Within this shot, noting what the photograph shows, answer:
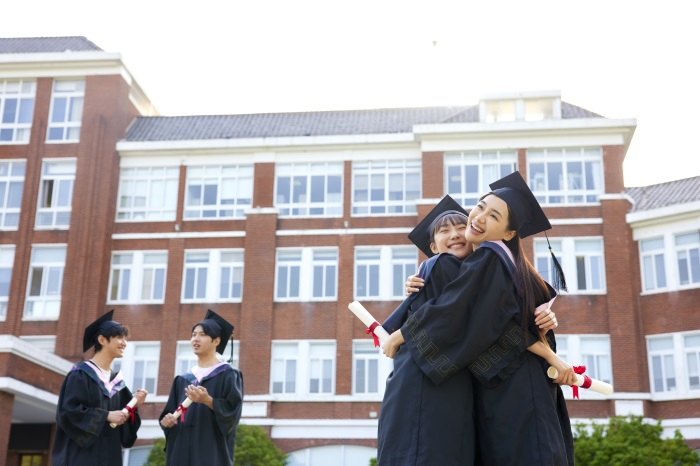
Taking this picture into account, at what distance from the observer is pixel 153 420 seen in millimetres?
27891

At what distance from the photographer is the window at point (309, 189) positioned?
97.1 feet

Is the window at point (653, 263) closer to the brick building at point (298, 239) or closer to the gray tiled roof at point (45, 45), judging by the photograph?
the brick building at point (298, 239)

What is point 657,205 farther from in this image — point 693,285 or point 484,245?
point 484,245

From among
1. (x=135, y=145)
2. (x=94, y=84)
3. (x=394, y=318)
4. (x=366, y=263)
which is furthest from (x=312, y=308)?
(x=394, y=318)

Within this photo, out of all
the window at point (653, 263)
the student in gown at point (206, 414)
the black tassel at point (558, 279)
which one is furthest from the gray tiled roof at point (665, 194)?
the black tassel at point (558, 279)

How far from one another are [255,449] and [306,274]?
620cm

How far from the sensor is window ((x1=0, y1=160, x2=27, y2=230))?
98.6 feet

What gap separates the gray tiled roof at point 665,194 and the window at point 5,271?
2004 centimetres

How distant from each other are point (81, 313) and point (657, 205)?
60.1 ft

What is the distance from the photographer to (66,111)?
31.1 meters

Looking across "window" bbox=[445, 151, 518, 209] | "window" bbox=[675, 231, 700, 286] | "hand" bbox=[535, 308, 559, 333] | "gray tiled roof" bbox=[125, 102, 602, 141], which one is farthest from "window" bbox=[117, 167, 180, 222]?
"hand" bbox=[535, 308, 559, 333]

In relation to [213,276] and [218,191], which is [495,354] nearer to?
[213,276]

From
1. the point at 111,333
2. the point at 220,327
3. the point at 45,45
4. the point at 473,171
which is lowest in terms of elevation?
the point at 111,333

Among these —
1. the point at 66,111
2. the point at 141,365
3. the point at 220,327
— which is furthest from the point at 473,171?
the point at 220,327
